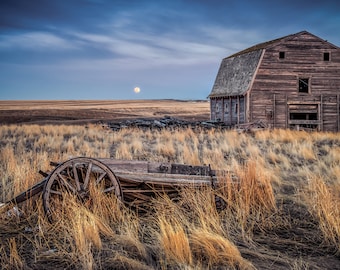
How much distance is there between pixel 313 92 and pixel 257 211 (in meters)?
19.5

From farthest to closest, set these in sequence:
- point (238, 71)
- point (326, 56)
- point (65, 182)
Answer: point (238, 71) < point (326, 56) < point (65, 182)

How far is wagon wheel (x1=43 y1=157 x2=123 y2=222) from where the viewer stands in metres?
4.91

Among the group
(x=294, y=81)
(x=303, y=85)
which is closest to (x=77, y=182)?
(x=294, y=81)

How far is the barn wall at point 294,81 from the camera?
22.5 meters

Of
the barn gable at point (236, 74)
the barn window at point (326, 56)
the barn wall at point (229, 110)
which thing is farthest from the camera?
the barn wall at point (229, 110)

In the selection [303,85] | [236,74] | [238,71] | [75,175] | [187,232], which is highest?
[238,71]

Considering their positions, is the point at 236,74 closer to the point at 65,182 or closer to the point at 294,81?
the point at 294,81

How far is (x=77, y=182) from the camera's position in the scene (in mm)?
5062

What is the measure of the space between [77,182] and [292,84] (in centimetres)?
2029

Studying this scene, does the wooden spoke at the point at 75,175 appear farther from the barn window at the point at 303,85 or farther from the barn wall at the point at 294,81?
the barn window at the point at 303,85

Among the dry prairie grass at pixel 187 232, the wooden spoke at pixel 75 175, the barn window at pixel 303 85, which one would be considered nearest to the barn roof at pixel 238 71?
the barn window at pixel 303 85

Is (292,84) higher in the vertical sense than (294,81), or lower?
lower

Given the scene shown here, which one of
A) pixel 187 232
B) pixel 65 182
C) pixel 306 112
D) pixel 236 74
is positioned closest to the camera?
pixel 187 232

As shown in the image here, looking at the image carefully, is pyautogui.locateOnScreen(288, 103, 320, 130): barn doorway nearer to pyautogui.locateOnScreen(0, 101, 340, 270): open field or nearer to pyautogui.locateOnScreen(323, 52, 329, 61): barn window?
pyautogui.locateOnScreen(323, 52, 329, 61): barn window
